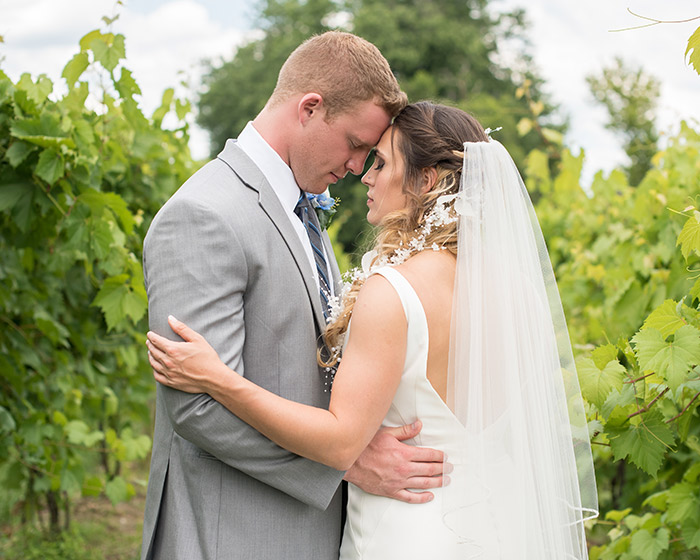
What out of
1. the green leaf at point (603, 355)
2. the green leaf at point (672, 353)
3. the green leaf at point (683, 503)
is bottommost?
the green leaf at point (683, 503)

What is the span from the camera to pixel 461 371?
2.30 m

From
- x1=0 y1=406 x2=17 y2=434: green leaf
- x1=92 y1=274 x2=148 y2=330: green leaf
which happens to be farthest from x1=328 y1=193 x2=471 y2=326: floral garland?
x1=0 y1=406 x2=17 y2=434: green leaf

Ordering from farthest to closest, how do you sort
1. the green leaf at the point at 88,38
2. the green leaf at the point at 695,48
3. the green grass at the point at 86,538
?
1. the green grass at the point at 86,538
2. the green leaf at the point at 88,38
3. the green leaf at the point at 695,48

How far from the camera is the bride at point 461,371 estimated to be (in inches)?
85.4

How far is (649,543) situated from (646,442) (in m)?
→ 0.93

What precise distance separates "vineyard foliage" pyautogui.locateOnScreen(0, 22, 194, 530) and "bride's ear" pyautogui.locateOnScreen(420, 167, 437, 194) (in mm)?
1505

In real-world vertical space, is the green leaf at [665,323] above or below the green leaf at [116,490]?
above

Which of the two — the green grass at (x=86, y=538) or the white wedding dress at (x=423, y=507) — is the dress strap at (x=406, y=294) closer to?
the white wedding dress at (x=423, y=507)

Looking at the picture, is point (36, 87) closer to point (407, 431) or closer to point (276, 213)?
point (276, 213)

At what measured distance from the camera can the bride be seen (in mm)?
2170

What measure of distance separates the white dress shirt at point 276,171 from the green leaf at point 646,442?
1148 millimetres

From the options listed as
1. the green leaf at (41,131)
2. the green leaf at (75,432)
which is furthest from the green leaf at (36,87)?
the green leaf at (75,432)

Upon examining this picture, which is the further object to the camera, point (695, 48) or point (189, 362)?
point (189, 362)

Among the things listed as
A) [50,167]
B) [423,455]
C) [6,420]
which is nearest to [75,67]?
[50,167]
